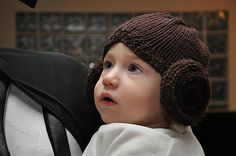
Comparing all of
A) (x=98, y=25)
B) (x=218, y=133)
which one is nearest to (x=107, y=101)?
(x=218, y=133)

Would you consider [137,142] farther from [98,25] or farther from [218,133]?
[98,25]

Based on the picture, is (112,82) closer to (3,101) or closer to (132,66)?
(132,66)

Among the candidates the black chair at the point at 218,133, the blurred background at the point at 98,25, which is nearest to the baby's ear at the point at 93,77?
the black chair at the point at 218,133

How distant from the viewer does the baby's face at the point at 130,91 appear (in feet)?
2.30

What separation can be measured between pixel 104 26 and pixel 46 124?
2087mm

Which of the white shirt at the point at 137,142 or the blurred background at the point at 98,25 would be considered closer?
the white shirt at the point at 137,142

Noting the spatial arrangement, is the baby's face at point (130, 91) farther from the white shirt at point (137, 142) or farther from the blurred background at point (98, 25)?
the blurred background at point (98, 25)

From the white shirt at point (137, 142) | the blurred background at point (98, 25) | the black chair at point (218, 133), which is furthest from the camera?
the blurred background at point (98, 25)

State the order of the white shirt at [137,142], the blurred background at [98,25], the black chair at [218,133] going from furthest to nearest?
the blurred background at [98,25] < the black chair at [218,133] < the white shirt at [137,142]

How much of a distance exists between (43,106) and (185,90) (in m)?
0.23

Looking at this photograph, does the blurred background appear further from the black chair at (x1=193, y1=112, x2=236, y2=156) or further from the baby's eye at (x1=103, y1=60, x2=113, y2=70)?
the baby's eye at (x1=103, y1=60, x2=113, y2=70)

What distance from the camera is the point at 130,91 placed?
27.5 inches

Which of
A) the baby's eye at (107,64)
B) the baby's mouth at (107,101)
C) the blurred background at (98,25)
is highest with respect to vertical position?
the baby's eye at (107,64)

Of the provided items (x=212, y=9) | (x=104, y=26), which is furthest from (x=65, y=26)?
(x=212, y=9)
